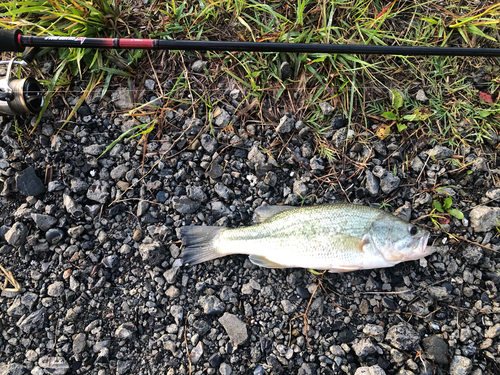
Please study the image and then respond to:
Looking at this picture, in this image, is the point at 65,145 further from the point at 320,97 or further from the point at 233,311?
the point at 320,97

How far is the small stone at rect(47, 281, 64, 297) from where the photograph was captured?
3.20 metres

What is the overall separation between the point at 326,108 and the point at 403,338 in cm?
238

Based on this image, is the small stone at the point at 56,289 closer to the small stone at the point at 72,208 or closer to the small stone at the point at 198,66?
the small stone at the point at 72,208

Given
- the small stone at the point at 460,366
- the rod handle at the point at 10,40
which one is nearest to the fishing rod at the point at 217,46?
the rod handle at the point at 10,40

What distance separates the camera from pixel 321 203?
335cm

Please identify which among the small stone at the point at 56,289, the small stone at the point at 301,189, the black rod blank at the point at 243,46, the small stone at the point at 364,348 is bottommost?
the small stone at the point at 364,348

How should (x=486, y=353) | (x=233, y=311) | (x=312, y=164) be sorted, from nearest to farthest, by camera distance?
(x=486, y=353), (x=233, y=311), (x=312, y=164)

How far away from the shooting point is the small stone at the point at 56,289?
3195mm

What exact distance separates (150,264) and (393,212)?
2.55m

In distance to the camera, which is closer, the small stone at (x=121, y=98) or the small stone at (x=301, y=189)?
the small stone at (x=301, y=189)

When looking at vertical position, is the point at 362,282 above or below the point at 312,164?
below

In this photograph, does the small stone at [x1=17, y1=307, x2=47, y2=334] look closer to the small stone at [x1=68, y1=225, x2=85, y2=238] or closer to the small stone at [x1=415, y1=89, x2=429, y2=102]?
the small stone at [x1=68, y1=225, x2=85, y2=238]

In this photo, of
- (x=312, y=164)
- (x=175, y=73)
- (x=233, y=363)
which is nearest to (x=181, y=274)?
(x=233, y=363)

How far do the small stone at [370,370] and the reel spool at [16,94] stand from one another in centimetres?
417
